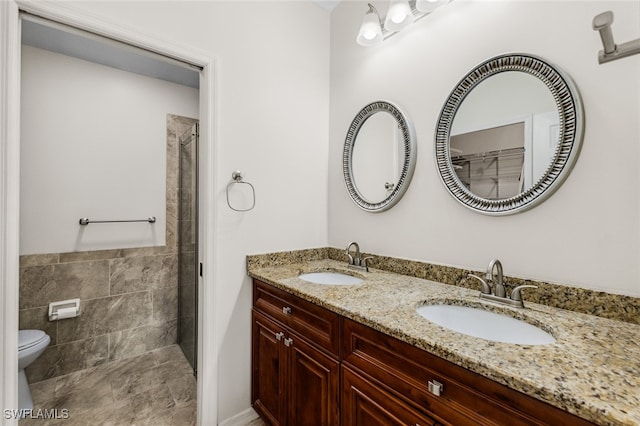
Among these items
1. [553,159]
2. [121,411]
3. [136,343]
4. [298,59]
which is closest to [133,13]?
[298,59]

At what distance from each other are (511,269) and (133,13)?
213 centimetres

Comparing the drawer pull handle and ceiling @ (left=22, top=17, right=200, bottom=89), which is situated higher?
ceiling @ (left=22, top=17, right=200, bottom=89)

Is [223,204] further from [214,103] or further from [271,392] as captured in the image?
[271,392]

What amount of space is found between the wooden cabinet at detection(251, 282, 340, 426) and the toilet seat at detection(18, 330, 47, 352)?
1.39 m

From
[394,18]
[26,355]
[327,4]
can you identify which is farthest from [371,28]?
[26,355]

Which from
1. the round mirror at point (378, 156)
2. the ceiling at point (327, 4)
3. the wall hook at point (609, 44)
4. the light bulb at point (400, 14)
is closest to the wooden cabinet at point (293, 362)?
the round mirror at point (378, 156)

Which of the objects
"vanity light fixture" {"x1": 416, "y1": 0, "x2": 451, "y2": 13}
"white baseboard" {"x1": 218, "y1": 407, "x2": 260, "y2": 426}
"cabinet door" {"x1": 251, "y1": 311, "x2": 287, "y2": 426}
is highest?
"vanity light fixture" {"x1": 416, "y1": 0, "x2": 451, "y2": 13}

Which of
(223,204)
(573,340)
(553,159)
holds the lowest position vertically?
(573,340)

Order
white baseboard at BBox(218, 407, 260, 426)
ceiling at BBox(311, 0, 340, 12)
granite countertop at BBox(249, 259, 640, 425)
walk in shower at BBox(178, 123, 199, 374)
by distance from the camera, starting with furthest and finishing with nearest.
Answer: walk in shower at BBox(178, 123, 199, 374) → ceiling at BBox(311, 0, 340, 12) → white baseboard at BBox(218, 407, 260, 426) → granite countertop at BBox(249, 259, 640, 425)

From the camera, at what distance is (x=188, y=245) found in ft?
7.80

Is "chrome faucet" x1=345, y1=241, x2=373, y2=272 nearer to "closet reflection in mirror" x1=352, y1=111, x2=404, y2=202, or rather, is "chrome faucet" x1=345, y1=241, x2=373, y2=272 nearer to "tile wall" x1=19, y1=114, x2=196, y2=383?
"closet reflection in mirror" x1=352, y1=111, x2=404, y2=202

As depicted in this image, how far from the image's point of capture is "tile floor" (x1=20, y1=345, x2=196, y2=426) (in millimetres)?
1708

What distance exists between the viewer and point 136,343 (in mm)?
→ 2465

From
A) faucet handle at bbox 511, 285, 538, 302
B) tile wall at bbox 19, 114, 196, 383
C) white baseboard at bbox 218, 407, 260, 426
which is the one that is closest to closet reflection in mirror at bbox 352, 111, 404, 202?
faucet handle at bbox 511, 285, 538, 302
